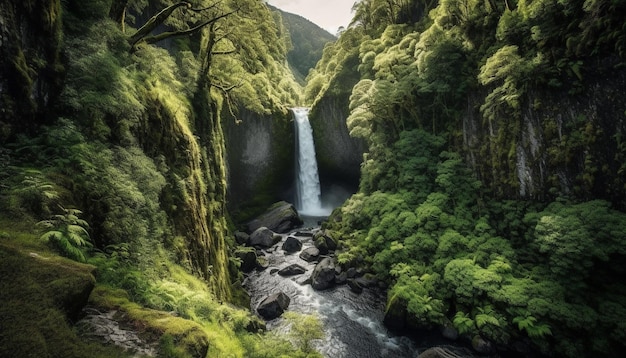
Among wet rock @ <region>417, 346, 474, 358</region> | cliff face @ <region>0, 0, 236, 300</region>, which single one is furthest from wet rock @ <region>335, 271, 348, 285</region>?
cliff face @ <region>0, 0, 236, 300</region>

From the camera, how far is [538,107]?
41.3 ft

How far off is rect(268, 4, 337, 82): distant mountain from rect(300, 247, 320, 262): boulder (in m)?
60.2

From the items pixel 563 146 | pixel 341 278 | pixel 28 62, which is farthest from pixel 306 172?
pixel 28 62

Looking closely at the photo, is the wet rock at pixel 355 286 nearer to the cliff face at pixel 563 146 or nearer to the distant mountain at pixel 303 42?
the cliff face at pixel 563 146

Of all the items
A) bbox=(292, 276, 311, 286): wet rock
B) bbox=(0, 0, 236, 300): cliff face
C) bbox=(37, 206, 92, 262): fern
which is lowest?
bbox=(292, 276, 311, 286): wet rock

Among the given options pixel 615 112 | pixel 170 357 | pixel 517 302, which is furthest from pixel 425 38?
pixel 170 357

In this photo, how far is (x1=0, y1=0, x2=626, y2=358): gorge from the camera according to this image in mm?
4543

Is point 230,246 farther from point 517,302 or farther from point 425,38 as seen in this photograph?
point 425,38

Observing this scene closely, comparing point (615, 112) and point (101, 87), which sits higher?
point (615, 112)

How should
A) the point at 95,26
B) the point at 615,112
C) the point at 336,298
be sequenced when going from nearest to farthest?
the point at 95,26, the point at 615,112, the point at 336,298

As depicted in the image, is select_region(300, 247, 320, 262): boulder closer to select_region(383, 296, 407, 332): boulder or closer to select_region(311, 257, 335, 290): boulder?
select_region(311, 257, 335, 290): boulder

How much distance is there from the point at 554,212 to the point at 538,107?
448cm

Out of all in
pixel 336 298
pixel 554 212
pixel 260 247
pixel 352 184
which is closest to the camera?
pixel 554 212

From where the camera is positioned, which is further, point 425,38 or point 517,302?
point 425,38
